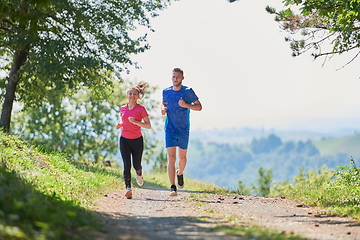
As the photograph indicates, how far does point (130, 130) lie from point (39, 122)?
32776 mm

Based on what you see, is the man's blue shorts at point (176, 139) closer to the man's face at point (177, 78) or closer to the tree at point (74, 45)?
the man's face at point (177, 78)

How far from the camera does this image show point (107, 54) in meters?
18.9

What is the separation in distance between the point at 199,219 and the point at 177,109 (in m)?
3.50

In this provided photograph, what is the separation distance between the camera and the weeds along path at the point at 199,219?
5.63m

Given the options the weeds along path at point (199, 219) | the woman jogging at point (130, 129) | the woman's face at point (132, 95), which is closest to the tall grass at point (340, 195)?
the weeds along path at point (199, 219)

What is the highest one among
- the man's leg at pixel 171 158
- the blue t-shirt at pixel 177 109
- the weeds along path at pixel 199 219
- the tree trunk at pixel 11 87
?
the tree trunk at pixel 11 87

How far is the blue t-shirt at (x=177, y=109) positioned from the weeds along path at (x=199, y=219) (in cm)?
164

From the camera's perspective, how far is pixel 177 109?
9836 mm

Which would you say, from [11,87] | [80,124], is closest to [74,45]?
[11,87]

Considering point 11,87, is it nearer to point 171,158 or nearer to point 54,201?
point 171,158

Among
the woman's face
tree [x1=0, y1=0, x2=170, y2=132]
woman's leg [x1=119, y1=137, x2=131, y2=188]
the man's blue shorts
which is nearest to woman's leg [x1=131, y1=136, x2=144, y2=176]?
woman's leg [x1=119, y1=137, x2=131, y2=188]

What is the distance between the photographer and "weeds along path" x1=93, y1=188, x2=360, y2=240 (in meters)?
5.63

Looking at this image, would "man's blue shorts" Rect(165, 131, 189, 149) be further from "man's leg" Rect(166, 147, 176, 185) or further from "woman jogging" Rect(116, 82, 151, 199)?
"woman jogging" Rect(116, 82, 151, 199)

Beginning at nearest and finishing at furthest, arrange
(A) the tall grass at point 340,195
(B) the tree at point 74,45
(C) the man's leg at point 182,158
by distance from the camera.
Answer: (A) the tall grass at point 340,195, (C) the man's leg at point 182,158, (B) the tree at point 74,45
